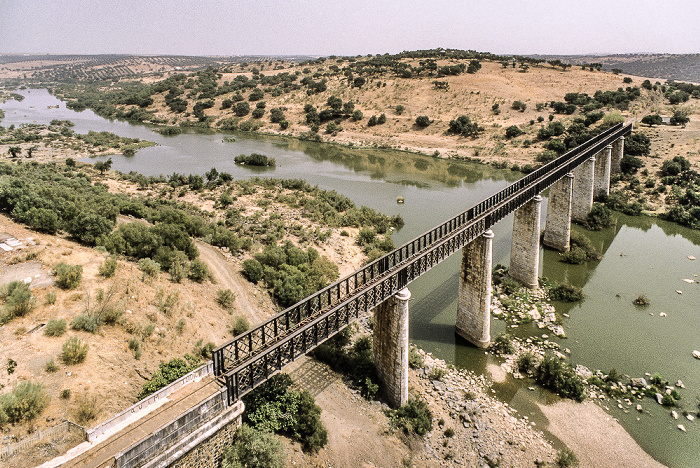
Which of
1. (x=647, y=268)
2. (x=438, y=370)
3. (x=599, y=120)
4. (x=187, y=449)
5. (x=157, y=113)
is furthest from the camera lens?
(x=157, y=113)

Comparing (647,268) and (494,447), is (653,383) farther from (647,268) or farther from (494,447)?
(647,268)

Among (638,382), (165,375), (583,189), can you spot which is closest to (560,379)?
(638,382)

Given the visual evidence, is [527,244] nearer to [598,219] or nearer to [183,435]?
[598,219]

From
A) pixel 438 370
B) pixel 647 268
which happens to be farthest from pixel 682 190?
pixel 438 370

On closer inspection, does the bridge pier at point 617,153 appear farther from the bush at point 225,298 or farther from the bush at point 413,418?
the bush at point 225,298

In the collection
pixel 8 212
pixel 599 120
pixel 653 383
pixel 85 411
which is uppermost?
pixel 599 120

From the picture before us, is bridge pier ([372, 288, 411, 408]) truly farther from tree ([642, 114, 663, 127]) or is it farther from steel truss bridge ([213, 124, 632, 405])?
tree ([642, 114, 663, 127])
